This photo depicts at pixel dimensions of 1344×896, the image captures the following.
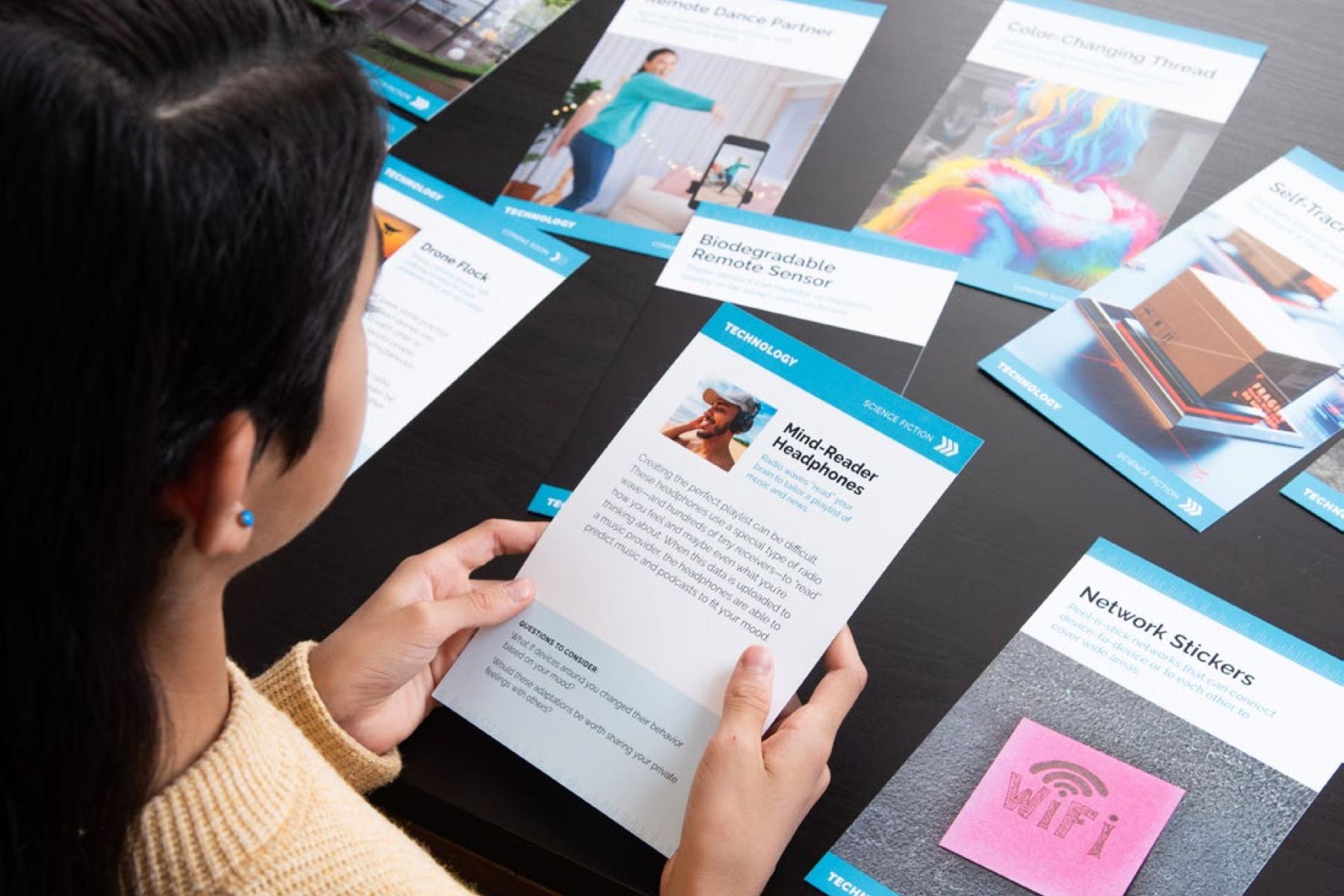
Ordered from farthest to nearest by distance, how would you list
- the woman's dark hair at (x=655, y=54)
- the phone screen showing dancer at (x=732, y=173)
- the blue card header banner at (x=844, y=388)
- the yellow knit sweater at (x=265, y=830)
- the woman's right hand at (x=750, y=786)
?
the woman's dark hair at (x=655, y=54) → the phone screen showing dancer at (x=732, y=173) → the blue card header banner at (x=844, y=388) → the woman's right hand at (x=750, y=786) → the yellow knit sweater at (x=265, y=830)

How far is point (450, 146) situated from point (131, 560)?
76cm

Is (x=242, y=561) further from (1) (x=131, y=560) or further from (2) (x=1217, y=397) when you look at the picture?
(2) (x=1217, y=397)

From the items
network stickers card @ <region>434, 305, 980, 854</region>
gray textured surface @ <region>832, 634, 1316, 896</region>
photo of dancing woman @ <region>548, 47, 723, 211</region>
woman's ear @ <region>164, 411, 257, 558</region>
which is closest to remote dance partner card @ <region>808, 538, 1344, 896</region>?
gray textured surface @ <region>832, 634, 1316, 896</region>

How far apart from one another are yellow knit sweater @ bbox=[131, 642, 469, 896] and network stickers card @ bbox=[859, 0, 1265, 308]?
0.66 m

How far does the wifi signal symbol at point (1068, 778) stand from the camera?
771mm

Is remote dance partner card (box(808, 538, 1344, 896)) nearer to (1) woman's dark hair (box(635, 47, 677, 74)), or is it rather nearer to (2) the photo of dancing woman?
(2) the photo of dancing woman

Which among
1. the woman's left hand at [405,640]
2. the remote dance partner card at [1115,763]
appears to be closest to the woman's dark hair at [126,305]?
the woman's left hand at [405,640]

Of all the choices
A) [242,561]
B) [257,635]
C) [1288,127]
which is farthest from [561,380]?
[1288,127]

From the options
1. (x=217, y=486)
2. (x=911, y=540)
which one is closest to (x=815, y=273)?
(x=911, y=540)

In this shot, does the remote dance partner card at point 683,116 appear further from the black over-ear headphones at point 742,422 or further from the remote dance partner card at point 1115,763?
the remote dance partner card at point 1115,763

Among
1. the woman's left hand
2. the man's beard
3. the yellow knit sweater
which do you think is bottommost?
the yellow knit sweater

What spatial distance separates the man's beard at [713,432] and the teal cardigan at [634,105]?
1.30 ft

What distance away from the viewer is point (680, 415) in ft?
2.96

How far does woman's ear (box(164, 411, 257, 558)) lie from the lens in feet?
1.72
